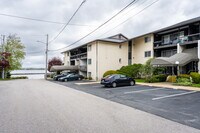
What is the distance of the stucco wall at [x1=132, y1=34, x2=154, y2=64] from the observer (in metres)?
30.3

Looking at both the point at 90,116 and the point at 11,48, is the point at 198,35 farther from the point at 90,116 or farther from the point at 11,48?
the point at 11,48

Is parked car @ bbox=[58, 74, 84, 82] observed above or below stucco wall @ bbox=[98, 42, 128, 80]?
below

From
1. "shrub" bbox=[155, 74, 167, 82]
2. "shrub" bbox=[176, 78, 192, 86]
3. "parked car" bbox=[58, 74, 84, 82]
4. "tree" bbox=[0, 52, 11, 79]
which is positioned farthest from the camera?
"tree" bbox=[0, 52, 11, 79]

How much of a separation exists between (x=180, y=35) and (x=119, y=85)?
1283 centimetres

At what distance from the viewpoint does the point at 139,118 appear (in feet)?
23.0

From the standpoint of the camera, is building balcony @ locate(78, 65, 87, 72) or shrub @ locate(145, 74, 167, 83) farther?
building balcony @ locate(78, 65, 87, 72)

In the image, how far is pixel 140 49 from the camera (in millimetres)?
32438

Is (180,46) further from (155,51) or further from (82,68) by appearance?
(82,68)

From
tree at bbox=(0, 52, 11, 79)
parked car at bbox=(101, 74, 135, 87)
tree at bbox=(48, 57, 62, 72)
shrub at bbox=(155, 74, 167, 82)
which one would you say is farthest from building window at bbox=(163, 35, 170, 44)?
tree at bbox=(48, 57, 62, 72)

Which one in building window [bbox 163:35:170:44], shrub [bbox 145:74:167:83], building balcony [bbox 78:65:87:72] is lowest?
shrub [bbox 145:74:167:83]

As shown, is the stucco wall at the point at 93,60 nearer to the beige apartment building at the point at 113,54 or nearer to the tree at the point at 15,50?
the beige apartment building at the point at 113,54

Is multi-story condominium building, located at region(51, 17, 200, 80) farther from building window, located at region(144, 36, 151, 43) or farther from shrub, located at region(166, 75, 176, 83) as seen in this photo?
shrub, located at region(166, 75, 176, 83)

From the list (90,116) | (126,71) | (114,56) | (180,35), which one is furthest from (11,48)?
(90,116)

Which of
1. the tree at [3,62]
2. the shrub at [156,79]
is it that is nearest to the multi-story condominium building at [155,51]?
the shrub at [156,79]
